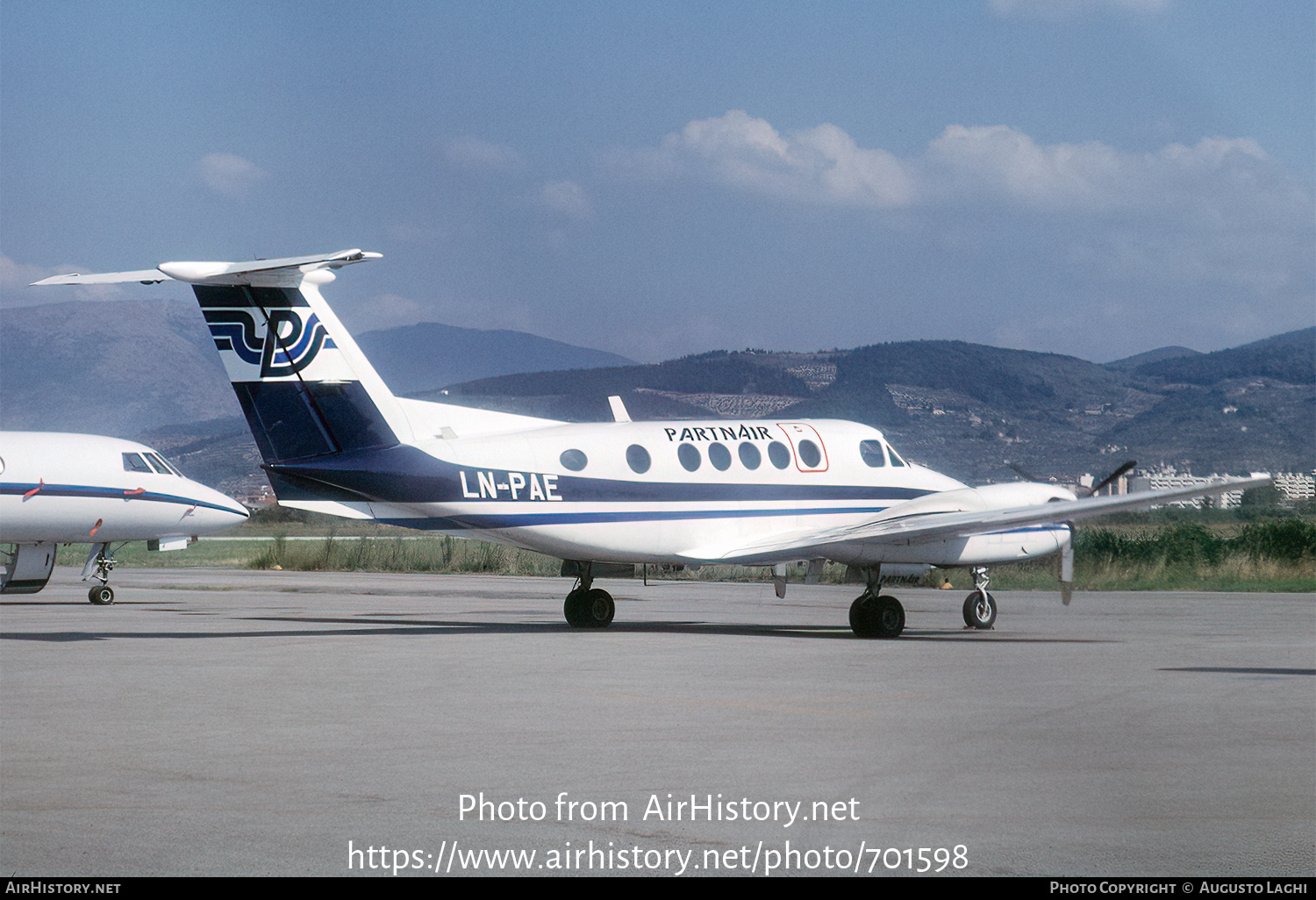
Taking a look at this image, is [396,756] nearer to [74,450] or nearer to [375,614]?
[375,614]

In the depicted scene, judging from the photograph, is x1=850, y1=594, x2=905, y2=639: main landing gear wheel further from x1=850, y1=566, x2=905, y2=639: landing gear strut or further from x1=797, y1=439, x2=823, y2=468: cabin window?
x1=797, y1=439, x2=823, y2=468: cabin window

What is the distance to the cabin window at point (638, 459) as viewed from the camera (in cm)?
2044

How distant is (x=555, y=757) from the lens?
9.74 metres

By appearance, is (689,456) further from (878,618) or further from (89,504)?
(89,504)

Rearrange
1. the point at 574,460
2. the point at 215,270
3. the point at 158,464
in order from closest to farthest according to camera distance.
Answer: the point at 215,270 < the point at 574,460 < the point at 158,464

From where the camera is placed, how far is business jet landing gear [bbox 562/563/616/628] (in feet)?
71.4

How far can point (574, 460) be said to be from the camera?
2002 centimetres

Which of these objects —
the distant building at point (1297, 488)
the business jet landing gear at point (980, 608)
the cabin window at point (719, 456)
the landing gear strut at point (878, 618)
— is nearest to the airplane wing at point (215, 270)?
the cabin window at point (719, 456)

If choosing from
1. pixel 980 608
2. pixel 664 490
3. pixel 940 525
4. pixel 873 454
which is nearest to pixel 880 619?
pixel 940 525

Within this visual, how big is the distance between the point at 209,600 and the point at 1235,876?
2661 centimetres

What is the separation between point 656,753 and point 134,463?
22.9m

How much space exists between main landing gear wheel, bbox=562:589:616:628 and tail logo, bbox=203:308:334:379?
17.8ft

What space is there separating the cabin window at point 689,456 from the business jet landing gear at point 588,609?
2321 millimetres

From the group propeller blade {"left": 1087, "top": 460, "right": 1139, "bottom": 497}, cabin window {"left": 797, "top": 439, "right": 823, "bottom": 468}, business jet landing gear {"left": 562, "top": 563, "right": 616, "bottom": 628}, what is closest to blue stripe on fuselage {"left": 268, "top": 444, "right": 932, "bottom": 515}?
business jet landing gear {"left": 562, "top": 563, "right": 616, "bottom": 628}
